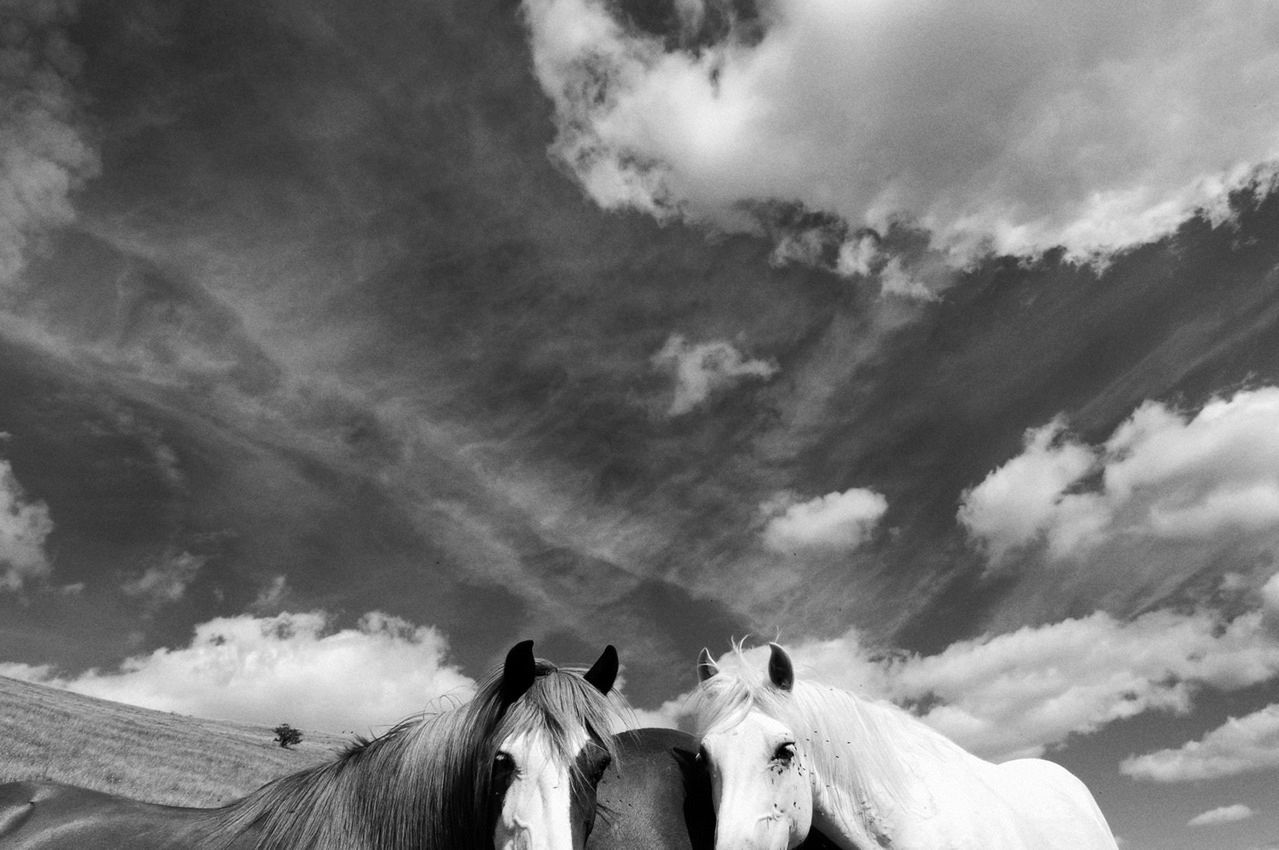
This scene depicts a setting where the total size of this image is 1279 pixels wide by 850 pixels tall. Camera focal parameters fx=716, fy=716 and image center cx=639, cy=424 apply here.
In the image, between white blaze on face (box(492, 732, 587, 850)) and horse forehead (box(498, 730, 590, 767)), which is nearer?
white blaze on face (box(492, 732, 587, 850))

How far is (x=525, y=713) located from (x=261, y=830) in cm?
198

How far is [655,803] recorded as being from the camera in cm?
509

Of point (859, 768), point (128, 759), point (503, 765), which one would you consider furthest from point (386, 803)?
point (128, 759)

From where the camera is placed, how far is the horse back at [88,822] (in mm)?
4773

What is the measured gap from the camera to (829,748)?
17.4ft

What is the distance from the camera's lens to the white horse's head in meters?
4.64

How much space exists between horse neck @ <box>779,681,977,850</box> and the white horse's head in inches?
7.2

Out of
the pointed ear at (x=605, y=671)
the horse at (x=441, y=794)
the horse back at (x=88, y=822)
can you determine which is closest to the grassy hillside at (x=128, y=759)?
the horse back at (x=88, y=822)

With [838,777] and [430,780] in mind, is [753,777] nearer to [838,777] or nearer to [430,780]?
[838,777]

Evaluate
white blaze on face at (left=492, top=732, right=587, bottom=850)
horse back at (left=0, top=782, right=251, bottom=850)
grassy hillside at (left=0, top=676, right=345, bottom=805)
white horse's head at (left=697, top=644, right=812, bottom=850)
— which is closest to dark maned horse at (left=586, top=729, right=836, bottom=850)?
white horse's head at (left=697, top=644, right=812, bottom=850)

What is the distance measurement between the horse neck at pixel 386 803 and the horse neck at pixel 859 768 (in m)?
2.44

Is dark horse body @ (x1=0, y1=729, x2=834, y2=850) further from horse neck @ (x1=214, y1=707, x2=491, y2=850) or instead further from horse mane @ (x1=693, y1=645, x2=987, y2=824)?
horse mane @ (x1=693, y1=645, x2=987, y2=824)

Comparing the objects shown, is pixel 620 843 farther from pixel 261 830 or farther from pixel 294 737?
pixel 294 737

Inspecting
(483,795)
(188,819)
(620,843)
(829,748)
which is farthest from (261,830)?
(829,748)
